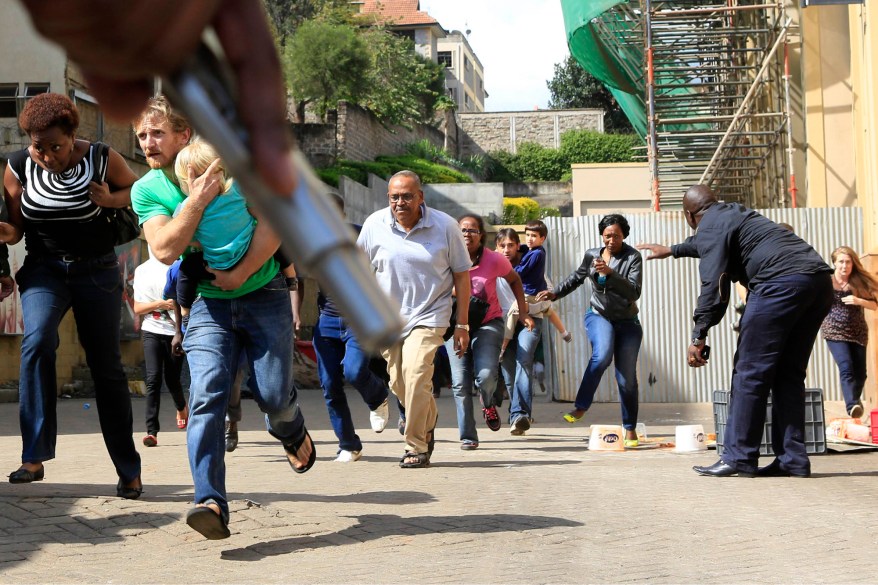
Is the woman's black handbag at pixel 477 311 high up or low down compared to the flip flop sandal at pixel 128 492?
up

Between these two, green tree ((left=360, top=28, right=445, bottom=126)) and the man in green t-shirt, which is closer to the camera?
the man in green t-shirt

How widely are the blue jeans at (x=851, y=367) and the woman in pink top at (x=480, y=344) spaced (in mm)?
3526

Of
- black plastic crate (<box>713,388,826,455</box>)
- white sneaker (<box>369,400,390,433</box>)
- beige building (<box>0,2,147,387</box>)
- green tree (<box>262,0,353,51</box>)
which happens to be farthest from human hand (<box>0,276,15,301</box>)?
green tree (<box>262,0,353,51</box>)

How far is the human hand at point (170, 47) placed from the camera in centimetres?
82

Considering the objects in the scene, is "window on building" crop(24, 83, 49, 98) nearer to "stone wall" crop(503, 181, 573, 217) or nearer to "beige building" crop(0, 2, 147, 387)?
"beige building" crop(0, 2, 147, 387)

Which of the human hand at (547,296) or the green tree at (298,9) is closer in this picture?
the human hand at (547,296)

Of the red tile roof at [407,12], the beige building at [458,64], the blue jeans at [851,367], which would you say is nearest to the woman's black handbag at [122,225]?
the blue jeans at [851,367]

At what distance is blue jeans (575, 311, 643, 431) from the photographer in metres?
10.5

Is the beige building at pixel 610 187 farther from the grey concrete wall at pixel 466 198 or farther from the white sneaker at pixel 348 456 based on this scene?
the white sneaker at pixel 348 456

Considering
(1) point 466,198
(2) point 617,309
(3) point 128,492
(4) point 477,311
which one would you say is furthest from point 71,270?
(1) point 466,198

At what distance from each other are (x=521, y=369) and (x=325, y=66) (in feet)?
144

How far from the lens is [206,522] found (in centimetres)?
459

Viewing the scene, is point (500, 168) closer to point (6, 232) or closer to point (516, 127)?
point (516, 127)

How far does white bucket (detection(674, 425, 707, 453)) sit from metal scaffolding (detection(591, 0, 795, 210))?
365 inches
